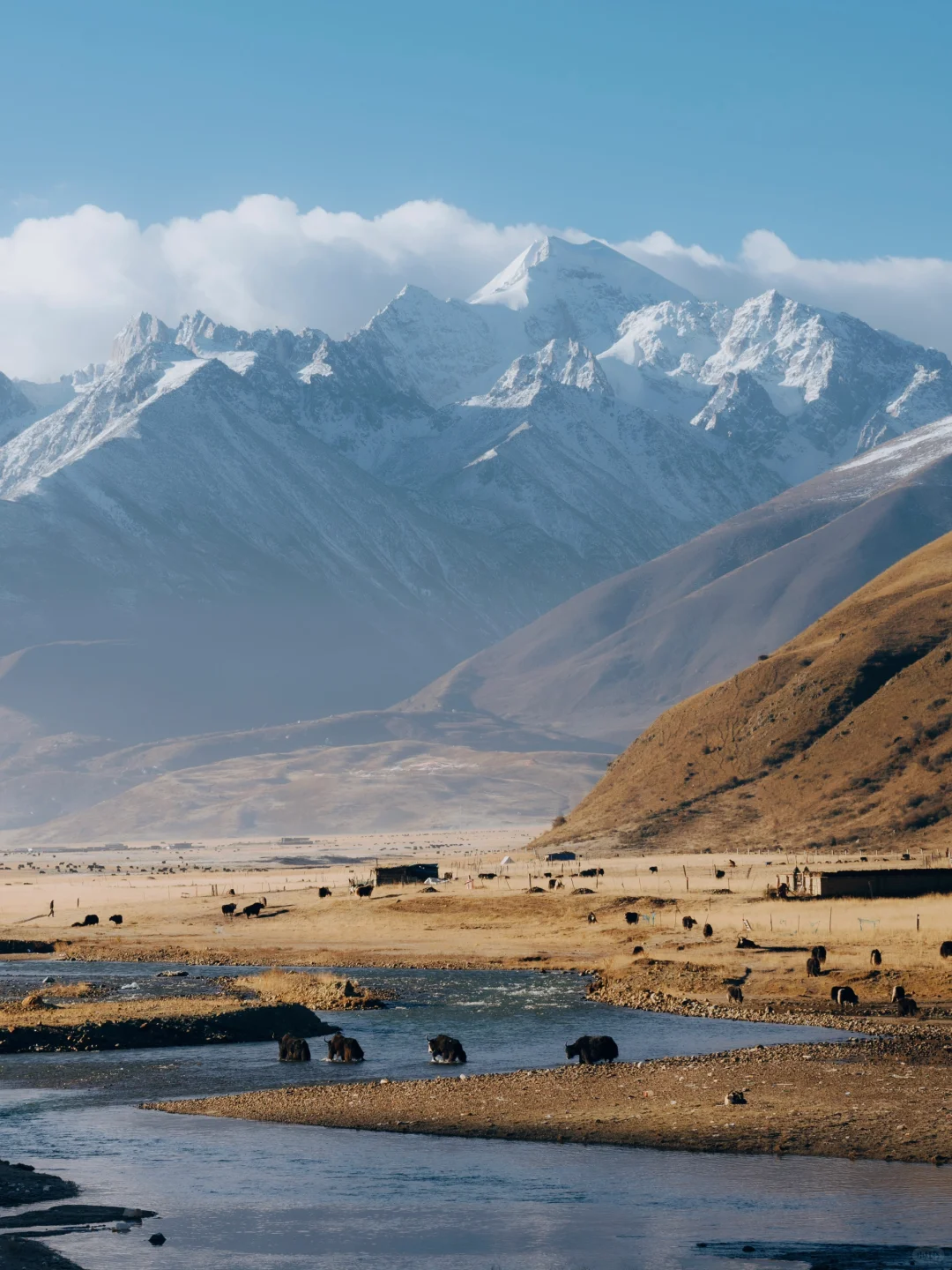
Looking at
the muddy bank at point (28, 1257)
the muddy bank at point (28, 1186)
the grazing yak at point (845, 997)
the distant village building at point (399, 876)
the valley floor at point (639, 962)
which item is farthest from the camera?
the distant village building at point (399, 876)

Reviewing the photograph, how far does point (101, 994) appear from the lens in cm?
7012

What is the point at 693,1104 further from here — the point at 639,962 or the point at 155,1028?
the point at 639,962

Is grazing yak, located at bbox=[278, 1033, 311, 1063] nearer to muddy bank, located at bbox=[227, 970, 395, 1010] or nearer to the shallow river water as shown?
the shallow river water

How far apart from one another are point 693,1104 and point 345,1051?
1380 centimetres

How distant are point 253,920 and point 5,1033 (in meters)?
51.9

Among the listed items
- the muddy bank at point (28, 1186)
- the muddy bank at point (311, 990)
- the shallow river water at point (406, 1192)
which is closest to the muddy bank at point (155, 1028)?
the muddy bank at point (311, 990)

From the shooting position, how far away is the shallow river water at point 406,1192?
30938mm

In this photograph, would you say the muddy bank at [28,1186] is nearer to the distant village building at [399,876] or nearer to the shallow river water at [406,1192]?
the shallow river water at [406,1192]

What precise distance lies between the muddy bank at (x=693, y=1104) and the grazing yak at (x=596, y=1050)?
1009mm

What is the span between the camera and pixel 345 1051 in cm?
5272

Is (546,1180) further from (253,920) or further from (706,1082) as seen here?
(253,920)

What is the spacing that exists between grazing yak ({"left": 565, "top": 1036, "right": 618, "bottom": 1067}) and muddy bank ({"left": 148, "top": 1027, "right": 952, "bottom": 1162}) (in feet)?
3.31

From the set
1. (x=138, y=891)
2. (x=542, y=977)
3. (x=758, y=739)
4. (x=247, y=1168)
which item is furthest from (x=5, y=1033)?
(x=758, y=739)

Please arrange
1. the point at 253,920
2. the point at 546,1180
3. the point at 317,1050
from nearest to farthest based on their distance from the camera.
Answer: the point at 546,1180, the point at 317,1050, the point at 253,920
